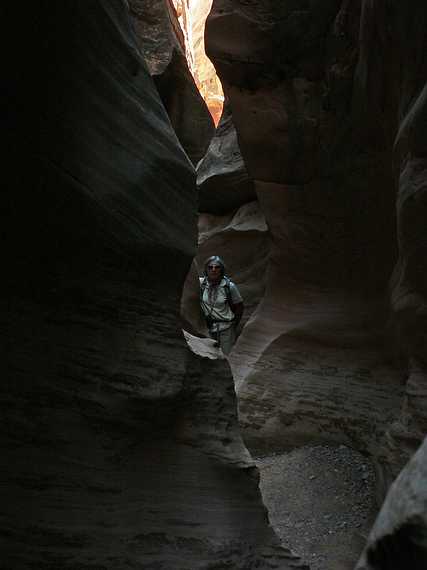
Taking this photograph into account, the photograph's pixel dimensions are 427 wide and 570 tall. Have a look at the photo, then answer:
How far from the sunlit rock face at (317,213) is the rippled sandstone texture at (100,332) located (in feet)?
7.73

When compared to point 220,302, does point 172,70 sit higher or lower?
higher

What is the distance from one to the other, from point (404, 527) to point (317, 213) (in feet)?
17.3

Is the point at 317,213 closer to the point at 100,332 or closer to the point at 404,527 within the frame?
the point at 100,332

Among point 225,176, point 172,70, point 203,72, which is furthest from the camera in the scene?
point 203,72

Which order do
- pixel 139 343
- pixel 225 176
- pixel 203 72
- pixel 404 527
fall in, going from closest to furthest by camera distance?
1. pixel 404 527
2. pixel 139 343
3. pixel 225 176
4. pixel 203 72

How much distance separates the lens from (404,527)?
3.92ft

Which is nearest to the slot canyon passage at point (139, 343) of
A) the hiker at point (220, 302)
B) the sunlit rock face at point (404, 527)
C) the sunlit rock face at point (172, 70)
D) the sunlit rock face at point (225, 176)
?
the sunlit rock face at point (404, 527)

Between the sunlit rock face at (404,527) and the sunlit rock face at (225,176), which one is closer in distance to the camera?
the sunlit rock face at (404,527)

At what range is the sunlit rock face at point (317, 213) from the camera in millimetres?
5504

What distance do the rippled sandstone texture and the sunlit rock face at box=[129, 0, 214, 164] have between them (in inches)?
418

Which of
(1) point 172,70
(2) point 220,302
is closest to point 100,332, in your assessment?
(2) point 220,302

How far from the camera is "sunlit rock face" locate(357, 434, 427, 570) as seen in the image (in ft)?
3.82

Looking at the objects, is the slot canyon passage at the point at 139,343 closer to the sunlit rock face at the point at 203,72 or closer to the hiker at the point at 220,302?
the hiker at the point at 220,302

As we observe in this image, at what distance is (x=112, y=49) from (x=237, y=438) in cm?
224
